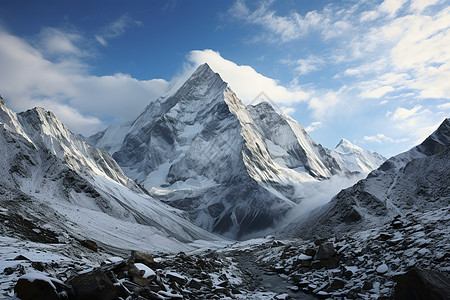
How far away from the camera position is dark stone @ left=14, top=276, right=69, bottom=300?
35.4 feet

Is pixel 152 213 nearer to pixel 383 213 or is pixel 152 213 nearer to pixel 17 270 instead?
pixel 383 213

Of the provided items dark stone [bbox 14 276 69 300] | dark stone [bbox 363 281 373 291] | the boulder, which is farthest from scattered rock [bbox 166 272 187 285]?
dark stone [bbox 363 281 373 291]

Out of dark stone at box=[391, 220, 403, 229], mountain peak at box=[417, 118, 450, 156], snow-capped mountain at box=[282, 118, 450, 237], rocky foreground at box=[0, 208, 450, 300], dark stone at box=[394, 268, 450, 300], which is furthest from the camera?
mountain peak at box=[417, 118, 450, 156]

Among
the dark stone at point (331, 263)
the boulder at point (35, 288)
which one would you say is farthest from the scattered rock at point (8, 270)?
the dark stone at point (331, 263)

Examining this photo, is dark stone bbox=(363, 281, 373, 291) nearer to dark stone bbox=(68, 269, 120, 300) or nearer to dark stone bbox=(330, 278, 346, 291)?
dark stone bbox=(330, 278, 346, 291)

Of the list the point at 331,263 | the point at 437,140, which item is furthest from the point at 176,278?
the point at 437,140

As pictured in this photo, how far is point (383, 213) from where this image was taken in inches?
3182

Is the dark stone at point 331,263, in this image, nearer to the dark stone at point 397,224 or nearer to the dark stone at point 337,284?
the dark stone at point 337,284

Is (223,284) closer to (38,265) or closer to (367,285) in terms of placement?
(367,285)

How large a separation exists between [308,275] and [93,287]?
18.3 meters

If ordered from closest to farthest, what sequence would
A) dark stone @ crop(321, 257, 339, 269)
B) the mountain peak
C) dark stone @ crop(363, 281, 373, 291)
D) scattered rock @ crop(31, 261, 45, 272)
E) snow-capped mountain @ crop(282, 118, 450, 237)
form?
scattered rock @ crop(31, 261, 45, 272)
dark stone @ crop(363, 281, 373, 291)
dark stone @ crop(321, 257, 339, 269)
snow-capped mountain @ crop(282, 118, 450, 237)
the mountain peak

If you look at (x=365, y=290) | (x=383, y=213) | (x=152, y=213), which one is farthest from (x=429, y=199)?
(x=152, y=213)

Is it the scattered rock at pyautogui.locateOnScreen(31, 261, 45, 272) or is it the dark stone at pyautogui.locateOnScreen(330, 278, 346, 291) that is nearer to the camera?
the scattered rock at pyautogui.locateOnScreen(31, 261, 45, 272)

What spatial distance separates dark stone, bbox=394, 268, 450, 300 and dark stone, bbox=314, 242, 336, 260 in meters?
11.4
